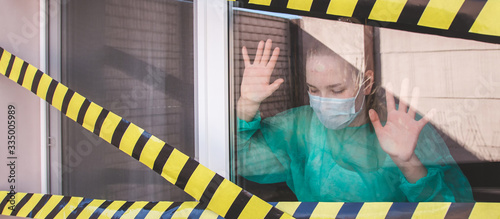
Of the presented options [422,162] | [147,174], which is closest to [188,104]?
[147,174]

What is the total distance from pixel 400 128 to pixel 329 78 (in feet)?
1.06

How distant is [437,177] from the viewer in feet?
4.17

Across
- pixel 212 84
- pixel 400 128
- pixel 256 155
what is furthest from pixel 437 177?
pixel 212 84

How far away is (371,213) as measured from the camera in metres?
1.28

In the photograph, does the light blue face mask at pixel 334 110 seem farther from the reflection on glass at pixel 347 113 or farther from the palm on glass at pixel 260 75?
the palm on glass at pixel 260 75

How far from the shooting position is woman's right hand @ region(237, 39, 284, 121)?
55.6 inches

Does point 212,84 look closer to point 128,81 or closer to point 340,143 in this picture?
point 128,81

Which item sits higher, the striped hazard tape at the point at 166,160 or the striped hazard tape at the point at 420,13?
the striped hazard tape at the point at 420,13

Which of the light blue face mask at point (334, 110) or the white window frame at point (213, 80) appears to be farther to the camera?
the white window frame at point (213, 80)

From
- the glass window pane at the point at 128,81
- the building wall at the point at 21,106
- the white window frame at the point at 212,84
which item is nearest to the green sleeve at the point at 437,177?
the white window frame at the point at 212,84

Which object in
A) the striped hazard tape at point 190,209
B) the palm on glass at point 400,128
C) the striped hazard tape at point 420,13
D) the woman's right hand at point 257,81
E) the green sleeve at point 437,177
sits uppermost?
the striped hazard tape at point 420,13

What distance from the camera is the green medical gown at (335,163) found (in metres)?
1.27

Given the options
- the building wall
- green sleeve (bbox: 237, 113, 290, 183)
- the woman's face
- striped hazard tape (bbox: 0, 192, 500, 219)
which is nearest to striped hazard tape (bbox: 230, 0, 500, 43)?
the woman's face

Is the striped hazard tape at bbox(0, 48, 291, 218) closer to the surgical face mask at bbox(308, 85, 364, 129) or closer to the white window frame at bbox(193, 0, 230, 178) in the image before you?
the white window frame at bbox(193, 0, 230, 178)
